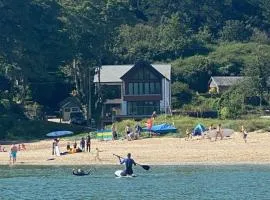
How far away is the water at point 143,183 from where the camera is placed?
4606 centimetres

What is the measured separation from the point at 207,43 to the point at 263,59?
25165mm

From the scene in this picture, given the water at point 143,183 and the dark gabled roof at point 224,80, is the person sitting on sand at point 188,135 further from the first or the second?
the dark gabled roof at point 224,80

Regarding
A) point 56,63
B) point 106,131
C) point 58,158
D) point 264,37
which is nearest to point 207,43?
point 264,37

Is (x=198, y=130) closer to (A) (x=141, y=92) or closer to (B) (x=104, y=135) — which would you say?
(B) (x=104, y=135)

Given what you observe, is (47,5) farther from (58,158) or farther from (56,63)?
(58,158)

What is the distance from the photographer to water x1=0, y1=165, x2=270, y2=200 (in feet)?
151

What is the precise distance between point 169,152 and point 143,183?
1268 cm

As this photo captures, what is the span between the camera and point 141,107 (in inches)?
3821

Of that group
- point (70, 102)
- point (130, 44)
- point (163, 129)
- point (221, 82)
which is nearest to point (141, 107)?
point (70, 102)

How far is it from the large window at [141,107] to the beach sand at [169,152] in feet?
A: 82.9

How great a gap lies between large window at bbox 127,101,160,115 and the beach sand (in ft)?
82.9

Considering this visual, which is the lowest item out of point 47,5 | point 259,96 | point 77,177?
point 77,177

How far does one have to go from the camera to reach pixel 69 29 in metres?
85.4

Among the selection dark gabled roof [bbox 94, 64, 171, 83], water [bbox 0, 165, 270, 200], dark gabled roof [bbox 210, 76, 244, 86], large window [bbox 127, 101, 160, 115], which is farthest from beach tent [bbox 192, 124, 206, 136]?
dark gabled roof [bbox 210, 76, 244, 86]
